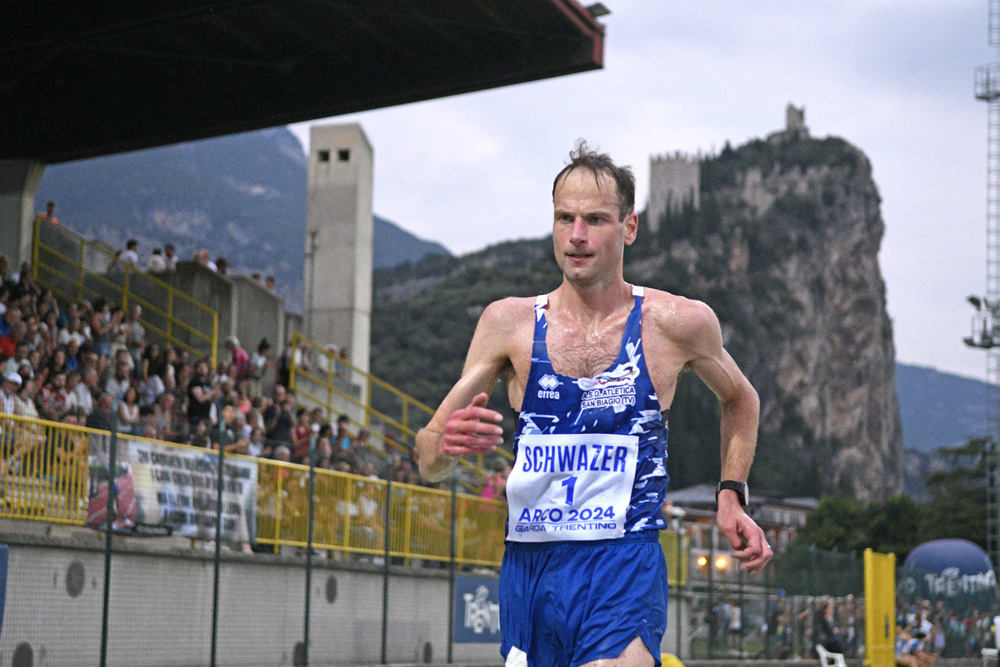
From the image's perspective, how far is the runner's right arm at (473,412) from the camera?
4.15m

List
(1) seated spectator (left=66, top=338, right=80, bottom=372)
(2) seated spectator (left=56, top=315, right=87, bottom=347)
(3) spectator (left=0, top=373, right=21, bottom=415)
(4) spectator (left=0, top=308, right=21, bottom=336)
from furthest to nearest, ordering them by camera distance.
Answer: (2) seated spectator (left=56, top=315, right=87, bottom=347) < (1) seated spectator (left=66, top=338, right=80, bottom=372) < (4) spectator (left=0, top=308, right=21, bottom=336) < (3) spectator (left=0, top=373, right=21, bottom=415)

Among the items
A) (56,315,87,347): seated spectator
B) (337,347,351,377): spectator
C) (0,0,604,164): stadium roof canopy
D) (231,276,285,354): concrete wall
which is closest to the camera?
(56,315,87,347): seated spectator

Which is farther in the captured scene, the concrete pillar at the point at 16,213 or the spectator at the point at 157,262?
the spectator at the point at 157,262

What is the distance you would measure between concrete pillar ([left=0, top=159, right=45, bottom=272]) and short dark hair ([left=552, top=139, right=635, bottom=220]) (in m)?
18.8

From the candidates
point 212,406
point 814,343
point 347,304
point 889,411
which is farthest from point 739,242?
point 212,406

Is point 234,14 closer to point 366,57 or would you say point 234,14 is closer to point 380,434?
point 366,57

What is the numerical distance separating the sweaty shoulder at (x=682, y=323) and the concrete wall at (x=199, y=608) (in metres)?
8.04

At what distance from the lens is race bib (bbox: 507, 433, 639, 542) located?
467 centimetres

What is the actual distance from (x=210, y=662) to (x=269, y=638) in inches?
45.1

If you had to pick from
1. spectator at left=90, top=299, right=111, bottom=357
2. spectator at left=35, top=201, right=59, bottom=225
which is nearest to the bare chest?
spectator at left=90, top=299, right=111, bottom=357

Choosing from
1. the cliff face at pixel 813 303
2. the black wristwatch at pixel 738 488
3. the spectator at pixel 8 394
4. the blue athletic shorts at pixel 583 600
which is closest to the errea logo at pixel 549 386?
the blue athletic shorts at pixel 583 600

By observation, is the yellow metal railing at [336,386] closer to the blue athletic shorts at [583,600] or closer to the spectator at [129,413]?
the spectator at [129,413]

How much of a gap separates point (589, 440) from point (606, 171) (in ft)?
3.23

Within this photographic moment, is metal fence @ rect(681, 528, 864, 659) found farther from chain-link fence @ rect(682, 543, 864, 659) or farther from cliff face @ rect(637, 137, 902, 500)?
cliff face @ rect(637, 137, 902, 500)
